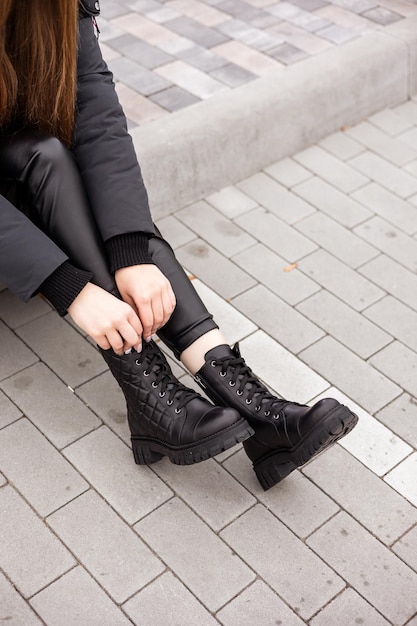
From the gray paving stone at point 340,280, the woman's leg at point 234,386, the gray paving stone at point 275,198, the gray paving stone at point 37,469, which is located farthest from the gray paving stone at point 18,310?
the gray paving stone at point 275,198

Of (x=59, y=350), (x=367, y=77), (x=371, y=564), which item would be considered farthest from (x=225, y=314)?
(x=367, y=77)

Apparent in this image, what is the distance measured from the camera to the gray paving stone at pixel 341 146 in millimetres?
3928

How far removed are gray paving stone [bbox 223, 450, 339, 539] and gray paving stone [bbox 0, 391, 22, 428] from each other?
2.24 ft

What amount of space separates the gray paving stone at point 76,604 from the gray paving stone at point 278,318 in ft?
3.72

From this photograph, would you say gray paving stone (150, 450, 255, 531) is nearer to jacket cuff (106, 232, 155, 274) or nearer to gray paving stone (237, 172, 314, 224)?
jacket cuff (106, 232, 155, 274)

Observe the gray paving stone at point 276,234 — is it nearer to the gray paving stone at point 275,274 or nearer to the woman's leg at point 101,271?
the gray paving stone at point 275,274

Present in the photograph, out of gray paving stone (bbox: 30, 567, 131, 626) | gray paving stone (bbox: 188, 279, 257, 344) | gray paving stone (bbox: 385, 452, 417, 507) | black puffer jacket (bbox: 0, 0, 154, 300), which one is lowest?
gray paving stone (bbox: 385, 452, 417, 507)

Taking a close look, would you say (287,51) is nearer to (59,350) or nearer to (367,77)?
(367,77)

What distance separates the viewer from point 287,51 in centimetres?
418

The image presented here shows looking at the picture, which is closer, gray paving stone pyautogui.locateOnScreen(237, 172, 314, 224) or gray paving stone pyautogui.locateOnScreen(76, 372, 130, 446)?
gray paving stone pyautogui.locateOnScreen(76, 372, 130, 446)

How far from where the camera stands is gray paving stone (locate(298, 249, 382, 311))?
10.3ft

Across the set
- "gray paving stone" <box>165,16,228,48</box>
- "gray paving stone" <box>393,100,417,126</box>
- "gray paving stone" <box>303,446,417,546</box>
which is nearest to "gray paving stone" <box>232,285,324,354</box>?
"gray paving stone" <box>303,446,417,546</box>

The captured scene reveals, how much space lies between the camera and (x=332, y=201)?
3.63 m

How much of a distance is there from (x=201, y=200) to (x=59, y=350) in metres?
1.12
